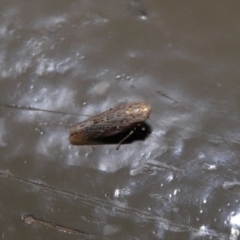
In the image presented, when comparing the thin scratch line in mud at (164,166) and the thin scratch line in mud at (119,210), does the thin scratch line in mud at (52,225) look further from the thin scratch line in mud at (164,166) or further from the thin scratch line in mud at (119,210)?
the thin scratch line in mud at (164,166)

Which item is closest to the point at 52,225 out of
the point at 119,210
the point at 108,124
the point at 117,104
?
the point at 119,210

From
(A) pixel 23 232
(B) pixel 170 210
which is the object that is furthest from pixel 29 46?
(B) pixel 170 210

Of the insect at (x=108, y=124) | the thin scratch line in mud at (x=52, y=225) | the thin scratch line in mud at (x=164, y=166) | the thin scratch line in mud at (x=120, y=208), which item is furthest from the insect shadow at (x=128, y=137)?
the thin scratch line in mud at (x=52, y=225)

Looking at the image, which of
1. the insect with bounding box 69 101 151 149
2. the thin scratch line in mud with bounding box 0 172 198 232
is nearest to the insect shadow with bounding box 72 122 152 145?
the insect with bounding box 69 101 151 149

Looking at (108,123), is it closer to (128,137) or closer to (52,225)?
(128,137)

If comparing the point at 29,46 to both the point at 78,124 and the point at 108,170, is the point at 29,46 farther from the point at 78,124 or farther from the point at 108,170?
the point at 108,170
